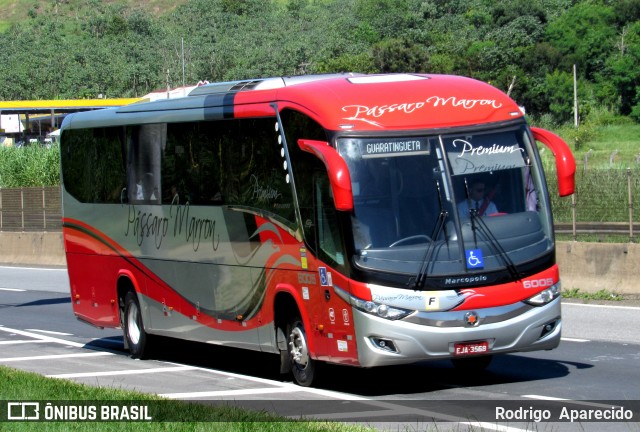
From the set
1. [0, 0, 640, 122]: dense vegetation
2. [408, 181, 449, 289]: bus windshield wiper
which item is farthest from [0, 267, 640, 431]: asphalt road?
[0, 0, 640, 122]: dense vegetation

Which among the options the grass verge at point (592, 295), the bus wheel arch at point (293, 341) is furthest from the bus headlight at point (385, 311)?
the grass verge at point (592, 295)

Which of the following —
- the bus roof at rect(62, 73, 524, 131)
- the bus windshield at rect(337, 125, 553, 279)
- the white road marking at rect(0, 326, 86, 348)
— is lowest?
the white road marking at rect(0, 326, 86, 348)

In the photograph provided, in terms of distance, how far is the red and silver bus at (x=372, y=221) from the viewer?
37.4 feet

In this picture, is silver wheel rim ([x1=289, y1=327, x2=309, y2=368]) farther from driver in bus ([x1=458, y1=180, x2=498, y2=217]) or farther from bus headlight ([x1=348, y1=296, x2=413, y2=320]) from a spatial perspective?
driver in bus ([x1=458, y1=180, x2=498, y2=217])

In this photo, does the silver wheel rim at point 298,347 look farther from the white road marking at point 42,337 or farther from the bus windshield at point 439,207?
the white road marking at point 42,337

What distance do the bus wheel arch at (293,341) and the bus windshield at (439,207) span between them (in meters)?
1.56

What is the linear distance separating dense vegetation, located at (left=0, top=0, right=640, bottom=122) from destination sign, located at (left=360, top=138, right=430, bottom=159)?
187 feet

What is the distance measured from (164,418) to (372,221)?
2885 mm

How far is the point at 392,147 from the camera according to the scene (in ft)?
38.6

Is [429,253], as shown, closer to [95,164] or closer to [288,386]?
[288,386]

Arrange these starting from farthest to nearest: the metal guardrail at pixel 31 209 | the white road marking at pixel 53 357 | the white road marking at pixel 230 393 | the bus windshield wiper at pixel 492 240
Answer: the metal guardrail at pixel 31 209 < the white road marking at pixel 53 357 < the white road marking at pixel 230 393 < the bus windshield wiper at pixel 492 240

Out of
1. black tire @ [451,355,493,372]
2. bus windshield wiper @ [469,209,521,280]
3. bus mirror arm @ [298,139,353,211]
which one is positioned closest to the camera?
bus mirror arm @ [298,139,353,211]

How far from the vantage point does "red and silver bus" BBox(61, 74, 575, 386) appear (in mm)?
11398

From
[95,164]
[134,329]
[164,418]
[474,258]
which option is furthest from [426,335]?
[95,164]
